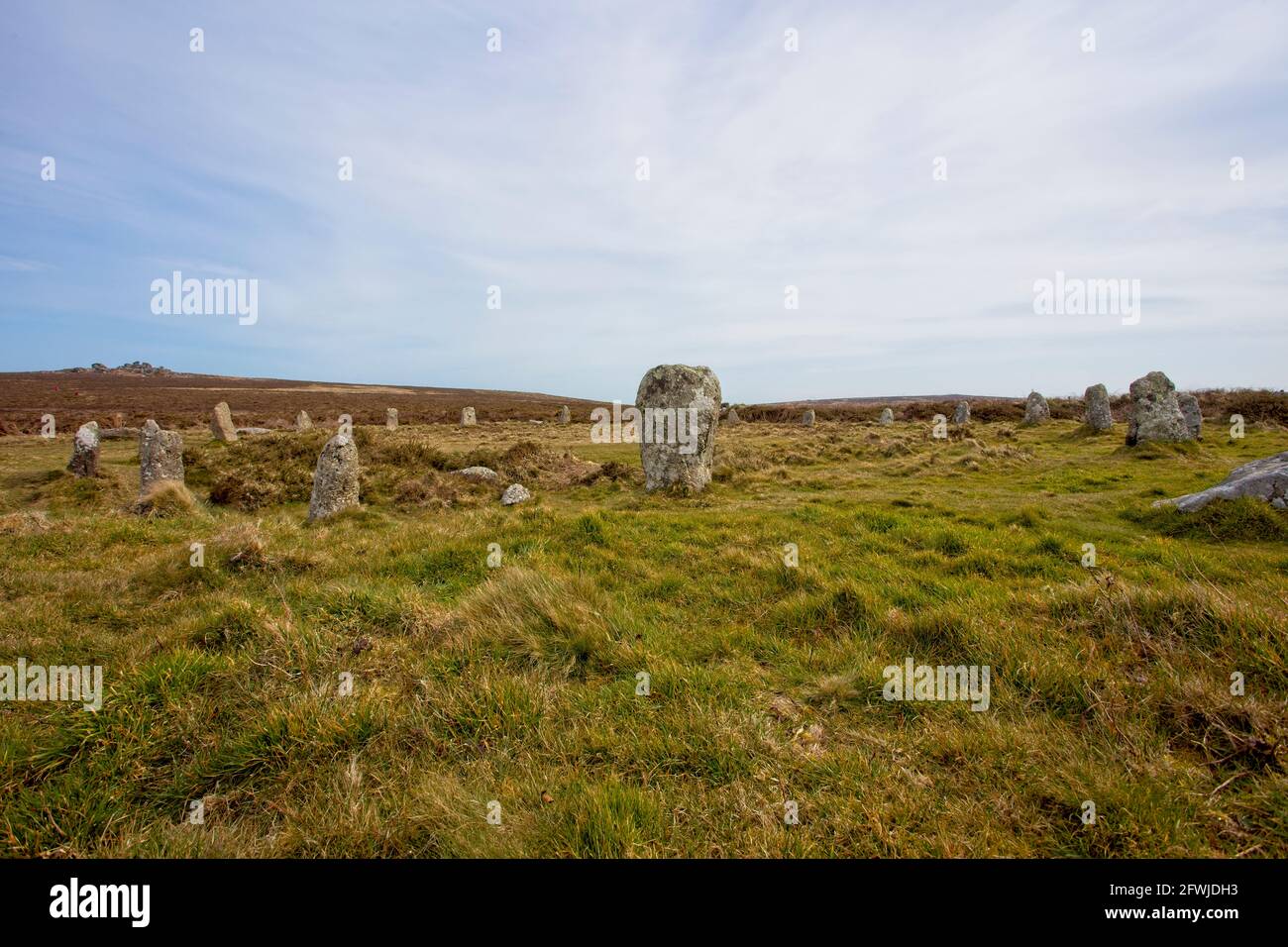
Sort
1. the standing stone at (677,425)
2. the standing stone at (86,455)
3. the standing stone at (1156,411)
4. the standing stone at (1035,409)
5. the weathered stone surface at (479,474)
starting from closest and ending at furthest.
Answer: the standing stone at (677,425) < the standing stone at (86,455) < the weathered stone surface at (479,474) < the standing stone at (1156,411) < the standing stone at (1035,409)

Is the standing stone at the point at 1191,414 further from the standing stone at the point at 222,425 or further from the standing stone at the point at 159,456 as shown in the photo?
the standing stone at the point at 222,425

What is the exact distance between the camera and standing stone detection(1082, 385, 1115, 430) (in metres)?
22.7

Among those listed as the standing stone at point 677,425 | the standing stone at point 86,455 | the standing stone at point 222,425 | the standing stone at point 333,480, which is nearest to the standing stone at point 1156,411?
the standing stone at point 677,425

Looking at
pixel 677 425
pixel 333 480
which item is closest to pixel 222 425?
pixel 333 480

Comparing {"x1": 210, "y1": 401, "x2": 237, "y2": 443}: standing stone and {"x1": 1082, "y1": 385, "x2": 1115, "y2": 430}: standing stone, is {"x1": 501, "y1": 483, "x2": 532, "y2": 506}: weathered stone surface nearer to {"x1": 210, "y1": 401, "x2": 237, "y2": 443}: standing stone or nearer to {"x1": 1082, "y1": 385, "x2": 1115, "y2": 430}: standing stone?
{"x1": 210, "y1": 401, "x2": 237, "y2": 443}: standing stone

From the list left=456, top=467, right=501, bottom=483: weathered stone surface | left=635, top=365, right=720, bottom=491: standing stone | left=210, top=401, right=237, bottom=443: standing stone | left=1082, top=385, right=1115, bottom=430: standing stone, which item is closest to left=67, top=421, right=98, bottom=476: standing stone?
left=456, top=467, right=501, bottom=483: weathered stone surface

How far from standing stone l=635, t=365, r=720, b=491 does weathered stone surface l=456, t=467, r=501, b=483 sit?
13.9 ft

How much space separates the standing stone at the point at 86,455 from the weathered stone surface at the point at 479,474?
962cm

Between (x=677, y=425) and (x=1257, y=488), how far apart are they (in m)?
10.0

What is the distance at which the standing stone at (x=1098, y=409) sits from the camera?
22.7 metres
